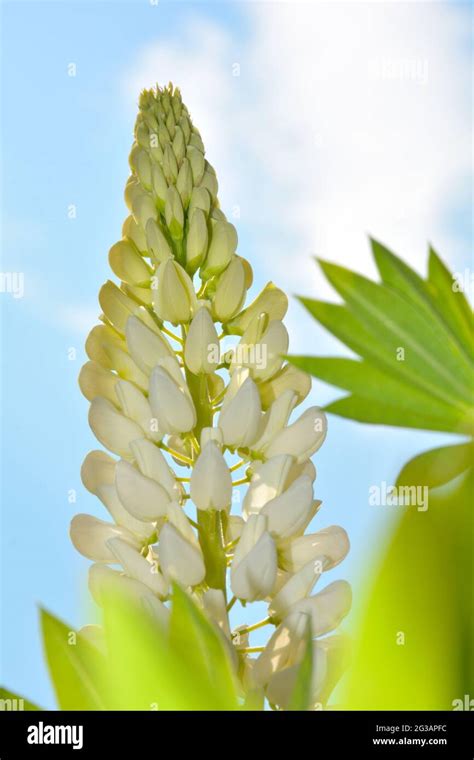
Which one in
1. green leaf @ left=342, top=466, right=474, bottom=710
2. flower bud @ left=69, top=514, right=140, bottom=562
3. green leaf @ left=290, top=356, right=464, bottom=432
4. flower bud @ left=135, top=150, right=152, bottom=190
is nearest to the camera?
green leaf @ left=342, top=466, right=474, bottom=710

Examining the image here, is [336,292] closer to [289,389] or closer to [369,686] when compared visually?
[369,686]

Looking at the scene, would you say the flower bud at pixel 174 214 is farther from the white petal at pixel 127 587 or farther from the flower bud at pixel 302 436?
the white petal at pixel 127 587

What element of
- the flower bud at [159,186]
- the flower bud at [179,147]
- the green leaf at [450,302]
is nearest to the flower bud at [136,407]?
the flower bud at [159,186]

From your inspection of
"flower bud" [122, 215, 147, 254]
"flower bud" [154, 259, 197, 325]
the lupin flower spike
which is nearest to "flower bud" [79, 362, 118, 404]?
the lupin flower spike

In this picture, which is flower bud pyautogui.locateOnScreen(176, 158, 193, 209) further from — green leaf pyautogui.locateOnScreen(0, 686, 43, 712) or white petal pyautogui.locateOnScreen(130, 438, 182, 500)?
green leaf pyautogui.locateOnScreen(0, 686, 43, 712)

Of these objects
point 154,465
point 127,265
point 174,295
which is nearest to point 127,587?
point 154,465

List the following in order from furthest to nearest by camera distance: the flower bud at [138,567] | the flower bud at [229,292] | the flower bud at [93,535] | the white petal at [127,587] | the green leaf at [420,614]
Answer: the flower bud at [229,292] < the flower bud at [93,535] < the flower bud at [138,567] < the white petal at [127,587] < the green leaf at [420,614]

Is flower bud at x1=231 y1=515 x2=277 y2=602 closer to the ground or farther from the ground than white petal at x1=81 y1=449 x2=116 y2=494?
closer to the ground

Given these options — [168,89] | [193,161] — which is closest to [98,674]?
[193,161]
